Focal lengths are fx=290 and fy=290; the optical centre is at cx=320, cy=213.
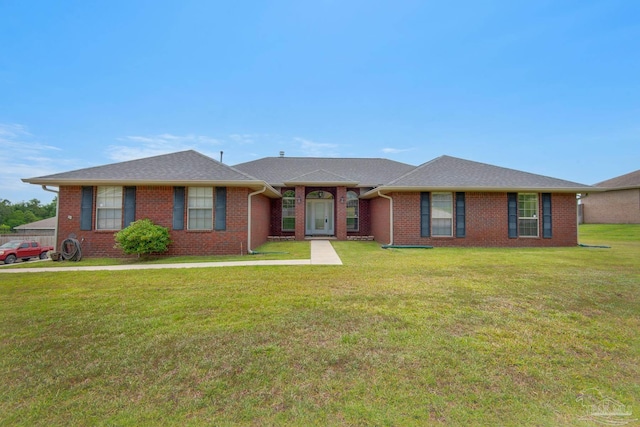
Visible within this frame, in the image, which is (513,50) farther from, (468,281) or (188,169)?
(188,169)

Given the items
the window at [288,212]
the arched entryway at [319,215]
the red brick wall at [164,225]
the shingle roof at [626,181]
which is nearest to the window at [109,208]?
the red brick wall at [164,225]

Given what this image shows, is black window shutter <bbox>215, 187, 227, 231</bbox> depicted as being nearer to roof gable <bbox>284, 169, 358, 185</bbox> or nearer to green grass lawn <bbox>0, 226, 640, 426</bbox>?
roof gable <bbox>284, 169, 358, 185</bbox>

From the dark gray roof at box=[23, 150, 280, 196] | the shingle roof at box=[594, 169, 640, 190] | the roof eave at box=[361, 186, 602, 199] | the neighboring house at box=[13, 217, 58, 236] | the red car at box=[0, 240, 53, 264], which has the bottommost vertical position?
the red car at box=[0, 240, 53, 264]

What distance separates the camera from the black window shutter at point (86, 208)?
11359 millimetres

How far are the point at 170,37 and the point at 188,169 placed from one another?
7656 mm

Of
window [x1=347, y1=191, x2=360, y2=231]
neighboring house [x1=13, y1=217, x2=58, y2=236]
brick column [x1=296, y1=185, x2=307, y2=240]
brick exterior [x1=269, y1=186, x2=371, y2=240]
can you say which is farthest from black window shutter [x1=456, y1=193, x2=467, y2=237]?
neighboring house [x1=13, y1=217, x2=58, y2=236]

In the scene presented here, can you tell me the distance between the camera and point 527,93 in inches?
→ 683

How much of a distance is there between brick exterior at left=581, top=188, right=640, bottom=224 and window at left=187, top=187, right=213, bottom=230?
2964 centimetres

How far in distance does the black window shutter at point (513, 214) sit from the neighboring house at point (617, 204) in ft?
43.0

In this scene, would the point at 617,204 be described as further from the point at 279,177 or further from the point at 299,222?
the point at 279,177

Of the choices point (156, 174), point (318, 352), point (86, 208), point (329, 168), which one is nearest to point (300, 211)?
→ point (329, 168)

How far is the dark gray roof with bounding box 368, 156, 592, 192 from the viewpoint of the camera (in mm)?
12844

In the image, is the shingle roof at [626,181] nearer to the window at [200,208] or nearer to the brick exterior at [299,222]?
the brick exterior at [299,222]

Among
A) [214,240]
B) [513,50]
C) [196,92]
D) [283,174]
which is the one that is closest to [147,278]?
[214,240]
